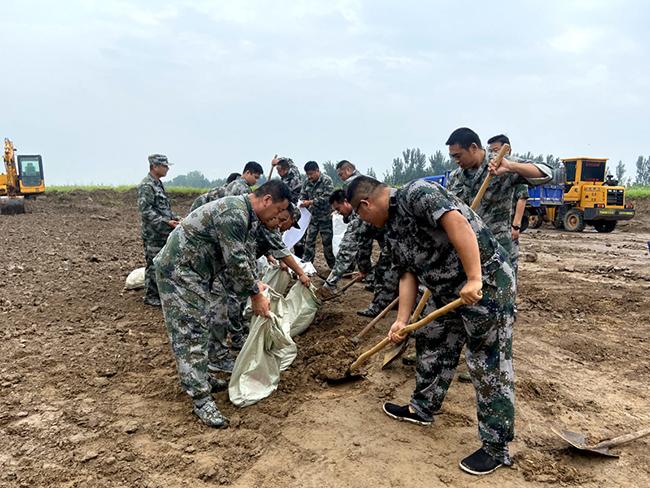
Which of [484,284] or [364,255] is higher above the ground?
[484,284]

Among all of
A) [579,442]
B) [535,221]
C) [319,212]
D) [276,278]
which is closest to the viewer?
[579,442]

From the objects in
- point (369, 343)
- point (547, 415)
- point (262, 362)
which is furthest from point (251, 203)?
point (547, 415)

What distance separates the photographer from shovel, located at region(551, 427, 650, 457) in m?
2.63

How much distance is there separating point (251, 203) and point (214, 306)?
1216 mm

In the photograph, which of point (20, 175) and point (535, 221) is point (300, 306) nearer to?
point (535, 221)

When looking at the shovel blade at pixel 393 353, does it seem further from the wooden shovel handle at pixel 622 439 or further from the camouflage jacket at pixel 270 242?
the wooden shovel handle at pixel 622 439

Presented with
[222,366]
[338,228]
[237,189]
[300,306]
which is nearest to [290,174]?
[338,228]

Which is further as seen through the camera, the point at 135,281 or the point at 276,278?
the point at 135,281

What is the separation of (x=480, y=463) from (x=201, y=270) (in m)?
1.97

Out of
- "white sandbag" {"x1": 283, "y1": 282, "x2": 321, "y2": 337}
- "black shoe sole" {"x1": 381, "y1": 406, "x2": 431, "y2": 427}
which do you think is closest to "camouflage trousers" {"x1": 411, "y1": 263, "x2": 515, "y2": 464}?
"black shoe sole" {"x1": 381, "y1": 406, "x2": 431, "y2": 427}

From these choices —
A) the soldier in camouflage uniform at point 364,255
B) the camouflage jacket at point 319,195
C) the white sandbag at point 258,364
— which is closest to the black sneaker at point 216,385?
the white sandbag at point 258,364

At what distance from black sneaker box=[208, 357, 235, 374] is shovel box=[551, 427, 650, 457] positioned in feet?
7.81

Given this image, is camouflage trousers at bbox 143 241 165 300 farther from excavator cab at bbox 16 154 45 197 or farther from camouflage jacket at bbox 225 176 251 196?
excavator cab at bbox 16 154 45 197

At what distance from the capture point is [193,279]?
3.13 meters
